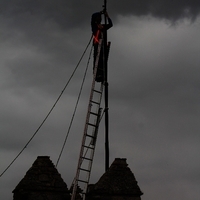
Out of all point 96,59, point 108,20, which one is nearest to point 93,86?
point 96,59

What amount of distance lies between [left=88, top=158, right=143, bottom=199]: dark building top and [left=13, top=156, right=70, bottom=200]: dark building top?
939mm

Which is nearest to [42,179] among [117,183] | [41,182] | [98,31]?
[41,182]

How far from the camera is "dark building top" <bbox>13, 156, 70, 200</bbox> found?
38.4 feet

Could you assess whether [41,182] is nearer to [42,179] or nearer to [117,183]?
[42,179]

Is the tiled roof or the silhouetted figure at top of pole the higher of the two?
the silhouetted figure at top of pole

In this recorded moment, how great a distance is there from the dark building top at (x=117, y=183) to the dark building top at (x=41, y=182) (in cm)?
94

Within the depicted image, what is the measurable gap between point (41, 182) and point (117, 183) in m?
2.21

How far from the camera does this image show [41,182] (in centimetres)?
1187

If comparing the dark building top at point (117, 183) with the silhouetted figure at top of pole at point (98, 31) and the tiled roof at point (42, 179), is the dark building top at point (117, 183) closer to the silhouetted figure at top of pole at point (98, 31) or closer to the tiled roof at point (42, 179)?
the tiled roof at point (42, 179)

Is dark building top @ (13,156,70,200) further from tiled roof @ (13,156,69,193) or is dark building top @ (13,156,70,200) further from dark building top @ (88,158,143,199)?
dark building top @ (88,158,143,199)

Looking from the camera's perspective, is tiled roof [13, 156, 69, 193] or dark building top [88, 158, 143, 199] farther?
dark building top [88, 158, 143, 199]

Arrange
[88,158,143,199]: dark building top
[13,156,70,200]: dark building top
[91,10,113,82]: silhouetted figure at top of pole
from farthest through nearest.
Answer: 1. [91,10,113,82]: silhouetted figure at top of pole
2. [88,158,143,199]: dark building top
3. [13,156,70,200]: dark building top

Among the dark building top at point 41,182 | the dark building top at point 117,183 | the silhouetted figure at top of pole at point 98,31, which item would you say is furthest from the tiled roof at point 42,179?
the silhouetted figure at top of pole at point 98,31

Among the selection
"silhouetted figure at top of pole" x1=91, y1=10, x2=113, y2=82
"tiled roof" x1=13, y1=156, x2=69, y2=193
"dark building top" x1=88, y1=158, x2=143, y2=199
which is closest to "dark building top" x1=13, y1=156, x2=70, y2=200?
"tiled roof" x1=13, y1=156, x2=69, y2=193
